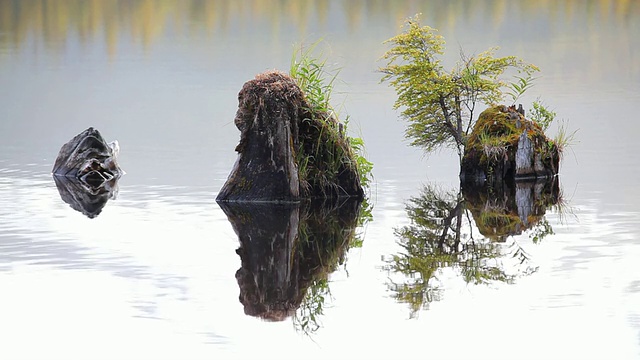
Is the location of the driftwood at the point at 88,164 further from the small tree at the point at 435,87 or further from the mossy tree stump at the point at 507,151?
the mossy tree stump at the point at 507,151

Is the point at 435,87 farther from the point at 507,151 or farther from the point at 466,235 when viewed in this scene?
the point at 466,235

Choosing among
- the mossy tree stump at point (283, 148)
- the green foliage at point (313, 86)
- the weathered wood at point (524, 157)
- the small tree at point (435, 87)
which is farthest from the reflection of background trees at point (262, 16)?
the mossy tree stump at point (283, 148)

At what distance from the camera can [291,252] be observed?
16375 millimetres

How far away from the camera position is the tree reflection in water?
1439 centimetres

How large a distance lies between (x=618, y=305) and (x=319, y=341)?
2.98 meters

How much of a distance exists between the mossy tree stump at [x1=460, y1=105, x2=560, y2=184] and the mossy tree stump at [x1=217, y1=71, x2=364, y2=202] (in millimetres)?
5718

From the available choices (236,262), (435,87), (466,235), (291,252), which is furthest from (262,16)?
(236,262)

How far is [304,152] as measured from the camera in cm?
2338

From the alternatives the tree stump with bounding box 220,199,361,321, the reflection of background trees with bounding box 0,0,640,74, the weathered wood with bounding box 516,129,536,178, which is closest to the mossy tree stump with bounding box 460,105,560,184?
the weathered wood with bounding box 516,129,536,178

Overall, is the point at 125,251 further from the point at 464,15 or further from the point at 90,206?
the point at 464,15

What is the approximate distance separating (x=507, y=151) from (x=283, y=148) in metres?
7.58

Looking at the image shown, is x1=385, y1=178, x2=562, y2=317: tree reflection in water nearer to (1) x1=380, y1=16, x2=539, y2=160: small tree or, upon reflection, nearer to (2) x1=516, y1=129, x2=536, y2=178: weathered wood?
(2) x1=516, y1=129, x2=536, y2=178: weathered wood

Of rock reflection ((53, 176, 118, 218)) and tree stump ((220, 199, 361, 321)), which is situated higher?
tree stump ((220, 199, 361, 321))

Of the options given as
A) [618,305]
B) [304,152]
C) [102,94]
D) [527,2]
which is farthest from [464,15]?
[618,305]
